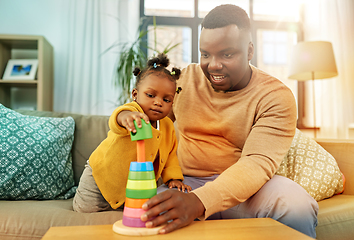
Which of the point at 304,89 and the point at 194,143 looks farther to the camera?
the point at 304,89

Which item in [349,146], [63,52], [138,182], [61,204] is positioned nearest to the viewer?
[138,182]

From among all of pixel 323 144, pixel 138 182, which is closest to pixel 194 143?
pixel 138 182

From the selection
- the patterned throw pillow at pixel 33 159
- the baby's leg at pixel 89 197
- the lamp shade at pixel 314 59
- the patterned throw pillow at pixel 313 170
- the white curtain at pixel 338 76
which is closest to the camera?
the baby's leg at pixel 89 197

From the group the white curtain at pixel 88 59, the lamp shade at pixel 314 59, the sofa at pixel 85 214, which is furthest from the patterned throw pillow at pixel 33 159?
the lamp shade at pixel 314 59

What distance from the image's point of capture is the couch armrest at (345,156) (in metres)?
1.49

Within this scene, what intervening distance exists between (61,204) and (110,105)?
176 centimetres

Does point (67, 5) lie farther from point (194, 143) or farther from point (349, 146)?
point (349, 146)

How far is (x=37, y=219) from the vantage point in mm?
1022

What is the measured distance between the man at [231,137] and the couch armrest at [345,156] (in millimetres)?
658

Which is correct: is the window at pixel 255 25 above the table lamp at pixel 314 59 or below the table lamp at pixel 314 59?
above

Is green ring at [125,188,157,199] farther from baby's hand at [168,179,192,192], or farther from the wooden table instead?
baby's hand at [168,179,192,192]

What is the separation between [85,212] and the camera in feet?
3.68

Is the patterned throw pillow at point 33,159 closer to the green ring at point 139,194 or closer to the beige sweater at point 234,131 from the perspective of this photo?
the beige sweater at point 234,131

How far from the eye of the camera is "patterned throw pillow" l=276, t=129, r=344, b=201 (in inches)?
53.0
